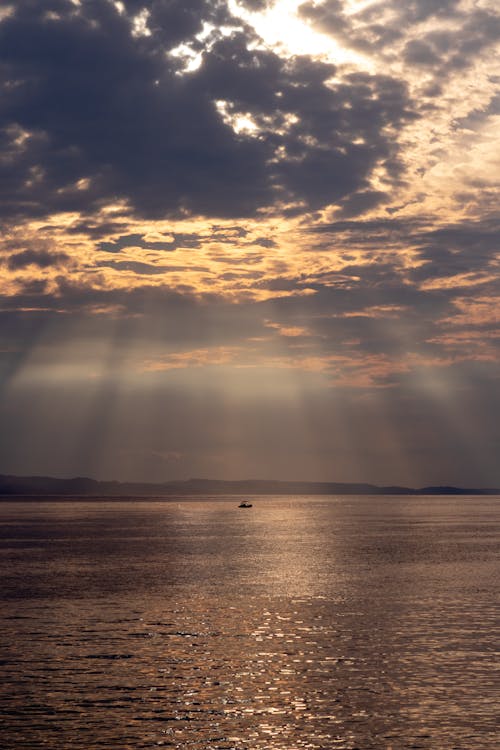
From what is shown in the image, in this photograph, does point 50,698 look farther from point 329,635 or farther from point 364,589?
point 364,589

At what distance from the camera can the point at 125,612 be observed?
2458 inches

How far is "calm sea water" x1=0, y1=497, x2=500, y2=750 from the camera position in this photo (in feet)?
108

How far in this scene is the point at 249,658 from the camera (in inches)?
1805

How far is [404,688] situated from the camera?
39625mm

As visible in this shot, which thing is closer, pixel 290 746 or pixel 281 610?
pixel 290 746

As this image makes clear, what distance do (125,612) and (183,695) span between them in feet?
81.6

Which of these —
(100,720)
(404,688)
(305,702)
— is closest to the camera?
(100,720)

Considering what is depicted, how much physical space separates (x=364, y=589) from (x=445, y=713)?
42855 mm

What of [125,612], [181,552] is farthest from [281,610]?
[181,552]

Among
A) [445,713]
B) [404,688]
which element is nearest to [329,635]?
[404,688]

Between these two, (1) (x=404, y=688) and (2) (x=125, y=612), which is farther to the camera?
(2) (x=125, y=612)

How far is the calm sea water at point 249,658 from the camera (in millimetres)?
33000

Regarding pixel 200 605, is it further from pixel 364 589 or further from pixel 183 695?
pixel 183 695

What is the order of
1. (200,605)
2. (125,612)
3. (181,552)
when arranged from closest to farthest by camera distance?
(125,612)
(200,605)
(181,552)
